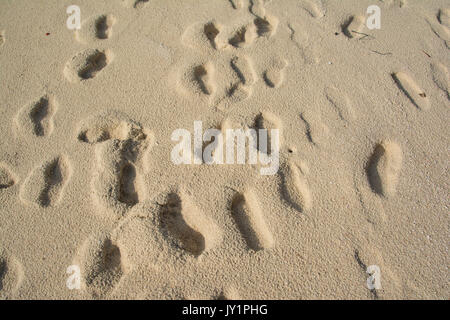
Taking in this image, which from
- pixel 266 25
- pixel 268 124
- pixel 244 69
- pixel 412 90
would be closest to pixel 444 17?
pixel 412 90

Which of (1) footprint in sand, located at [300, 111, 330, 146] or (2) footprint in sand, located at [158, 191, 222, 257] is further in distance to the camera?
(1) footprint in sand, located at [300, 111, 330, 146]

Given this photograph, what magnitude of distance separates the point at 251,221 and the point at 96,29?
1.39 metres

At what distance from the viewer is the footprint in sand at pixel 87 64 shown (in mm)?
1710

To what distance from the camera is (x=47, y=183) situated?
4.42 ft

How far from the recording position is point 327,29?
1.90 meters

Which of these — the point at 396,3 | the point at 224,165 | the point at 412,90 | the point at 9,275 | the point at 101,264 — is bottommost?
the point at 9,275

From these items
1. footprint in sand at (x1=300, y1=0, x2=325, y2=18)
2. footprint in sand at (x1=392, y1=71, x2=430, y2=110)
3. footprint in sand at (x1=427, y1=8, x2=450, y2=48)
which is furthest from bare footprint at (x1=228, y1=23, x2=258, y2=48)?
footprint in sand at (x1=427, y1=8, x2=450, y2=48)

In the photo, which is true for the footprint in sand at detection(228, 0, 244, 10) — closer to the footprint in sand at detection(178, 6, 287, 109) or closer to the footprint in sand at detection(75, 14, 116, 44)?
the footprint in sand at detection(178, 6, 287, 109)

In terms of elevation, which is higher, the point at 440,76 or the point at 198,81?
the point at 440,76

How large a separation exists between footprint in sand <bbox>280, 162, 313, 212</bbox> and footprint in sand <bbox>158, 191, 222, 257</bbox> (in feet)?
0.97

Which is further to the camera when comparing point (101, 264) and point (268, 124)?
point (268, 124)

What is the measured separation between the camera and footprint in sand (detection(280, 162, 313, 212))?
127cm

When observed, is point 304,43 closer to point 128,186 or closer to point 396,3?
point 396,3
